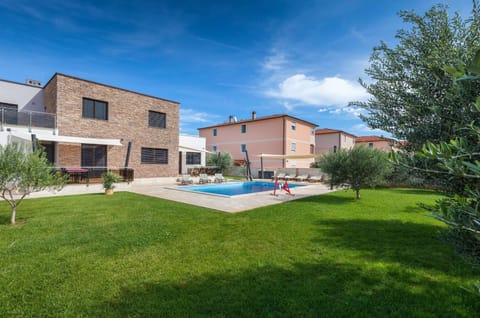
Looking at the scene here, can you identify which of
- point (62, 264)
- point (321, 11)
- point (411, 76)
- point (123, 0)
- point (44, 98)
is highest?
point (123, 0)

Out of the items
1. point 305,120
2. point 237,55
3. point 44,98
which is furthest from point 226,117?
point 44,98

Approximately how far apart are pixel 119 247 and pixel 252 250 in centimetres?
324

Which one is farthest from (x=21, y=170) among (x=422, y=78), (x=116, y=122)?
(x=116, y=122)

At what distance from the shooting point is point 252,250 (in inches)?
202

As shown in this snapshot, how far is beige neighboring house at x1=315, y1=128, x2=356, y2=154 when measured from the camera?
40.9 metres

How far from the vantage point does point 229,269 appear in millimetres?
4199

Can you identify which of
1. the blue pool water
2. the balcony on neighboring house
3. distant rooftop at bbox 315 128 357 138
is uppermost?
distant rooftop at bbox 315 128 357 138

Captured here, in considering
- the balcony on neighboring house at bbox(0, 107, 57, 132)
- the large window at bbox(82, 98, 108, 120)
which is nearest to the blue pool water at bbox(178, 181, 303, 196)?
the large window at bbox(82, 98, 108, 120)

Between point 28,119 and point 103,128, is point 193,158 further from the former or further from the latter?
point 28,119

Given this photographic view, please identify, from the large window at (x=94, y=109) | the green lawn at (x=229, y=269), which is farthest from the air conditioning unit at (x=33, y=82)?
the green lawn at (x=229, y=269)

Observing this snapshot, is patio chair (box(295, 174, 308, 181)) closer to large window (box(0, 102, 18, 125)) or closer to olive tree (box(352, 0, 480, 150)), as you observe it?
olive tree (box(352, 0, 480, 150))

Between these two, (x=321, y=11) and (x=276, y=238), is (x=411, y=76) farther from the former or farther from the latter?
(x=321, y=11)

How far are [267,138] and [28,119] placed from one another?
26.4 meters

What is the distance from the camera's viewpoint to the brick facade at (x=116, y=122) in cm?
1609
